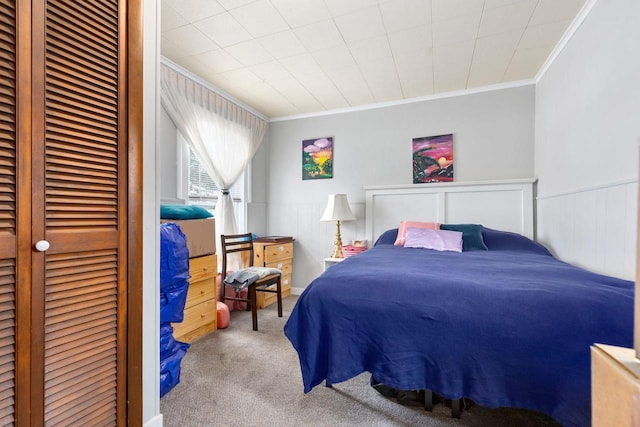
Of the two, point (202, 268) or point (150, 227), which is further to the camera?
point (202, 268)

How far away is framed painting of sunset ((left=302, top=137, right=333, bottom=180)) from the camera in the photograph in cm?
395

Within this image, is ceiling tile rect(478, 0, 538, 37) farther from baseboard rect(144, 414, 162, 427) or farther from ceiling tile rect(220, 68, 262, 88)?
baseboard rect(144, 414, 162, 427)

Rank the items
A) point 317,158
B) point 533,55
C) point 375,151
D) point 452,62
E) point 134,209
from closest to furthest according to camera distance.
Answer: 1. point 134,209
2. point 533,55
3. point 452,62
4. point 375,151
5. point 317,158

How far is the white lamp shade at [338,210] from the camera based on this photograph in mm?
3482

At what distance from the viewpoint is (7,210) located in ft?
2.81

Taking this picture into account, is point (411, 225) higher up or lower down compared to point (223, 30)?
lower down

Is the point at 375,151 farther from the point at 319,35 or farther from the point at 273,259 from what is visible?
the point at 273,259

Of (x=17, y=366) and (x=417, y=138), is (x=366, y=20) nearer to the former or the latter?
(x=417, y=138)

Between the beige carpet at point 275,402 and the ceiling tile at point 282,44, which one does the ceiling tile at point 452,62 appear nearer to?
the ceiling tile at point 282,44

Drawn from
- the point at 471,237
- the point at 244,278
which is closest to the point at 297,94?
the point at 244,278

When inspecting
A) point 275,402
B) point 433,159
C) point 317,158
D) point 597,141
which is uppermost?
point 317,158

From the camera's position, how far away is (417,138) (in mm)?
3539

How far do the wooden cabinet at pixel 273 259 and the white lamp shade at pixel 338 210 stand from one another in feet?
2.29

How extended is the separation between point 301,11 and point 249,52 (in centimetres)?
71
